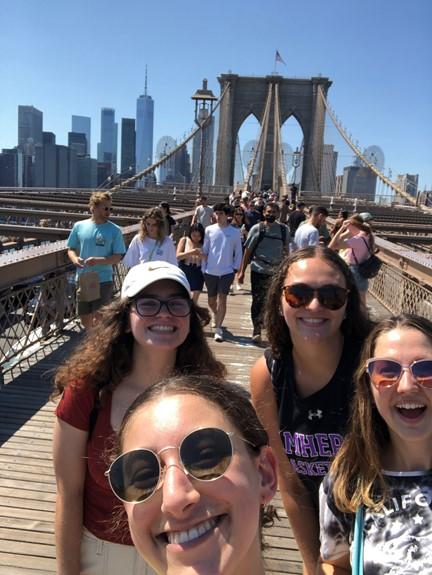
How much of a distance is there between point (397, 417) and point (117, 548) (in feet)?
2.63

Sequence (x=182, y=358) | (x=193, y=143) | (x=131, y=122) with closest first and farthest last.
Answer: (x=182, y=358), (x=193, y=143), (x=131, y=122)

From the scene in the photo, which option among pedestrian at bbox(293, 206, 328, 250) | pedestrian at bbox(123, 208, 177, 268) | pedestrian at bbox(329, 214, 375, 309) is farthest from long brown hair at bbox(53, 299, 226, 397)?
pedestrian at bbox(293, 206, 328, 250)

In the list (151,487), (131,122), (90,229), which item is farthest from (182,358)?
(131,122)

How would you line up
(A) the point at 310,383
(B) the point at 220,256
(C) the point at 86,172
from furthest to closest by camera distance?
(C) the point at 86,172 < (B) the point at 220,256 < (A) the point at 310,383

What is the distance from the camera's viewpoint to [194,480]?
866mm

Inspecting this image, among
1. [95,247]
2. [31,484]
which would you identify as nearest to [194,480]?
[31,484]

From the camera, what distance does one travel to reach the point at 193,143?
49000mm

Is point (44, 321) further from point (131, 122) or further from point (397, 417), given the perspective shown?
point (131, 122)

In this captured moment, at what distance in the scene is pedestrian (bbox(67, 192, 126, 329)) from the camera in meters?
4.07

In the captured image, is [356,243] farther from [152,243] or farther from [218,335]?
[152,243]

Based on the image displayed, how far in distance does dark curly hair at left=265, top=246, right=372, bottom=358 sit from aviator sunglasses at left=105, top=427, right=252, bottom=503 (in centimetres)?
86

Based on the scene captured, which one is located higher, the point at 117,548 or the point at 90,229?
the point at 90,229

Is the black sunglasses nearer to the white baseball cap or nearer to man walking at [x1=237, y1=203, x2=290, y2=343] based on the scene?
the white baseball cap

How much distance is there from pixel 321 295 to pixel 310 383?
0.92 feet
